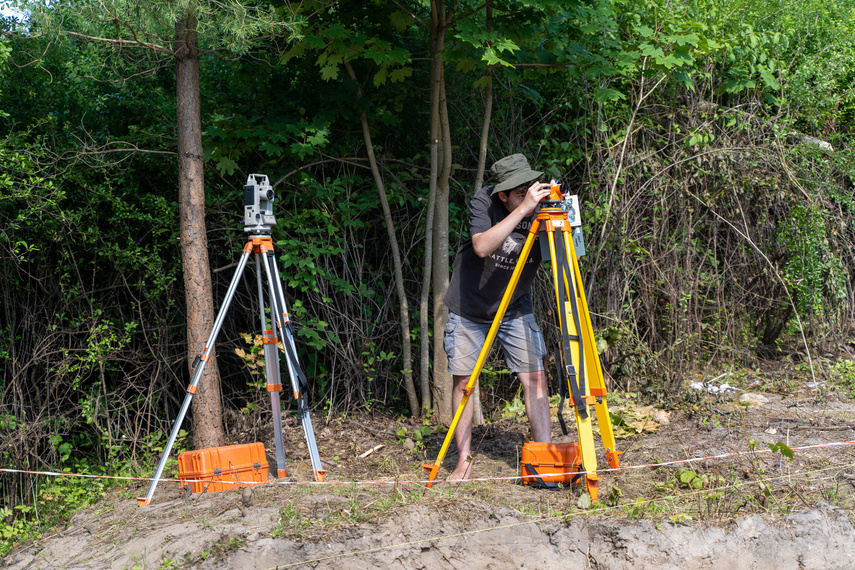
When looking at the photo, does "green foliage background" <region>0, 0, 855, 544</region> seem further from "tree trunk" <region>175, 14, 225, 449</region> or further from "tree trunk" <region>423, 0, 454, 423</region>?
"tree trunk" <region>175, 14, 225, 449</region>

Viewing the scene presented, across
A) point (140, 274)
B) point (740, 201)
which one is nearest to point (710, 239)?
point (740, 201)

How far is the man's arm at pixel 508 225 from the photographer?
3.05m

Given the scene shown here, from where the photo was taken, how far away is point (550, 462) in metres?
3.27

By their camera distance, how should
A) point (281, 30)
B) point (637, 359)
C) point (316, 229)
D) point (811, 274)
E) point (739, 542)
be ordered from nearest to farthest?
point (739, 542) < point (281, 30) < point (316, 229) < point (637, 359) < point (811, 274)

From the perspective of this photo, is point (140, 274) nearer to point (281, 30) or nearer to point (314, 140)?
point (314, 140)

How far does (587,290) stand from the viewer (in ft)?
17.7

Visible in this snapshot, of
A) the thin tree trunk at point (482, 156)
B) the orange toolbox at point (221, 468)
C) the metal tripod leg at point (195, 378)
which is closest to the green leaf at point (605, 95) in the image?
the thin tree trunk at point (482, 156)

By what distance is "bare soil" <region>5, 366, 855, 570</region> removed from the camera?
2670 millimetres

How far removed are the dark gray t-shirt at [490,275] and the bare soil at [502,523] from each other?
36.9 inches

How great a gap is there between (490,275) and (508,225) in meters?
0.48

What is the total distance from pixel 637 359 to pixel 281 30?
3.61m

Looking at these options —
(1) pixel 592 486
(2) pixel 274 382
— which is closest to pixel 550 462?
(1) pixel 592 486

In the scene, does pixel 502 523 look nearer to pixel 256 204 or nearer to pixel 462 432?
pixel 462 432

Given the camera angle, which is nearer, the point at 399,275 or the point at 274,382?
the point at 274,382
